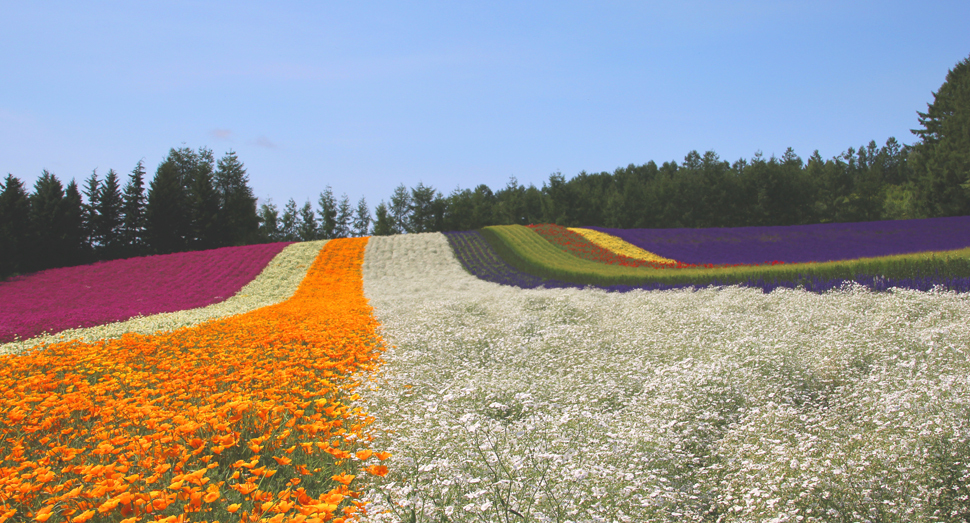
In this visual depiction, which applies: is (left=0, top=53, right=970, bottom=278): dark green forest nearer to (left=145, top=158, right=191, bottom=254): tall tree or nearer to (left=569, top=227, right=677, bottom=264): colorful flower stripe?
(left=145, top=158, right=191, bottom=254): tall tree

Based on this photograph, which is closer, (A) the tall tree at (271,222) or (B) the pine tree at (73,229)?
(B) the pine tree at (73,229)

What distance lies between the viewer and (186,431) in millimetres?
3945

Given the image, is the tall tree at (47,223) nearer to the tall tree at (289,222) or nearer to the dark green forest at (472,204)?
the dark green forest at (472,204)

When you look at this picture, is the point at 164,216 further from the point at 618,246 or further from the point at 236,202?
the point at 618,246

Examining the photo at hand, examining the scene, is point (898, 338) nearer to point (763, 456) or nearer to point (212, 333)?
point (763, 456)

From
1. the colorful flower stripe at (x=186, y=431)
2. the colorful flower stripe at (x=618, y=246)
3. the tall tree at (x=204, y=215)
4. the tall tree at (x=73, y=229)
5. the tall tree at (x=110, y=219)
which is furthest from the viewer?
the tall tree at (x=204, y=215)

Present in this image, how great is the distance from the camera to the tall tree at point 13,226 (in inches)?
1245

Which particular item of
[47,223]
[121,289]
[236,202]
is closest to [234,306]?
[121,289]

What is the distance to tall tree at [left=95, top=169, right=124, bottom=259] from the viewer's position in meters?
42.9

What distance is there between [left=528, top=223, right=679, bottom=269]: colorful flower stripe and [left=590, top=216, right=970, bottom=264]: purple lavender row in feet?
9.97

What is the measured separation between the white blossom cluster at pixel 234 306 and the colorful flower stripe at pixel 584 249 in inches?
645

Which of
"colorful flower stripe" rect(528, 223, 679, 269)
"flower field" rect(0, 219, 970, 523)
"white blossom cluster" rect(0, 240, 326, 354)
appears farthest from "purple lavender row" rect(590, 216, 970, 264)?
"white blossom cluster" rect(0, 240, 326, 354)

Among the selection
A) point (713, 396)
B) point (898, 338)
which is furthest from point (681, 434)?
point (898, 338)

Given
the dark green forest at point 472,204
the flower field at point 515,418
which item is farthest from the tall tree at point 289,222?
the flower field at point 515,418
